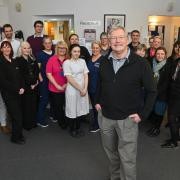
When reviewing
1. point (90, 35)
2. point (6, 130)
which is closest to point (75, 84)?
point (6, 130)

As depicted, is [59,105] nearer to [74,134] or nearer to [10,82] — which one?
[74,134]

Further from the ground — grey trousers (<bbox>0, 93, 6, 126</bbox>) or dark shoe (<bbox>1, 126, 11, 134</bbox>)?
grey trousers (<bbox>0, 93, 6, 126</bbox>)

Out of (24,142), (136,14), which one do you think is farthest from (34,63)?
(136,14)

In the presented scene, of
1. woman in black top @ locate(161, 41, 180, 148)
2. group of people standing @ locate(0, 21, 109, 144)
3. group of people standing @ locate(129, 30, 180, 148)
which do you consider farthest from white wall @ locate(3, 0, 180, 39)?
woman in black top @ locate(161, 41, 180, 148)

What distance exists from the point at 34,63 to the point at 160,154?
214cm

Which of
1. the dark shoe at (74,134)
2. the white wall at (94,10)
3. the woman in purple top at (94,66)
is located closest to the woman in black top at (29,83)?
the dark shoe at (74,134)

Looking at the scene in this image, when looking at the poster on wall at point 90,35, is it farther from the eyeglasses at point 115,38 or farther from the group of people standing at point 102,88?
the eyeglasses at point 115,38

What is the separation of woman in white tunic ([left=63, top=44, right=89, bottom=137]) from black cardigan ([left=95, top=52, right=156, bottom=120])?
126 cm

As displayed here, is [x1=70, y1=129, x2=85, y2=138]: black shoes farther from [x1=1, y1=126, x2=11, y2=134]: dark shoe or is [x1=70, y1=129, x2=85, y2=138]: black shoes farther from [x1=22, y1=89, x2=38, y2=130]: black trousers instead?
[x1=1, y1=126, x2=11, y2=134]: dark shoe

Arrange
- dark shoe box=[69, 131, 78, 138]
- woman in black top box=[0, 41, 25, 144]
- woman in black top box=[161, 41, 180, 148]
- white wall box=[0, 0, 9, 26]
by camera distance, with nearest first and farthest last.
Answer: woman in black top box=[161, 41, 180, 148]
woman in black top box=[0, 41, 25, 144]
dark shoe box=[69, 131, 78, 138]
white wall box=[0, 0, 9, 26]

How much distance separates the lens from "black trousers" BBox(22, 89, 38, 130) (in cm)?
367

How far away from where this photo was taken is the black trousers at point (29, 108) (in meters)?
3.67

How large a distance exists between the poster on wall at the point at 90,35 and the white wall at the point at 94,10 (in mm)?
108

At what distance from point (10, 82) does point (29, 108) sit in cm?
65
